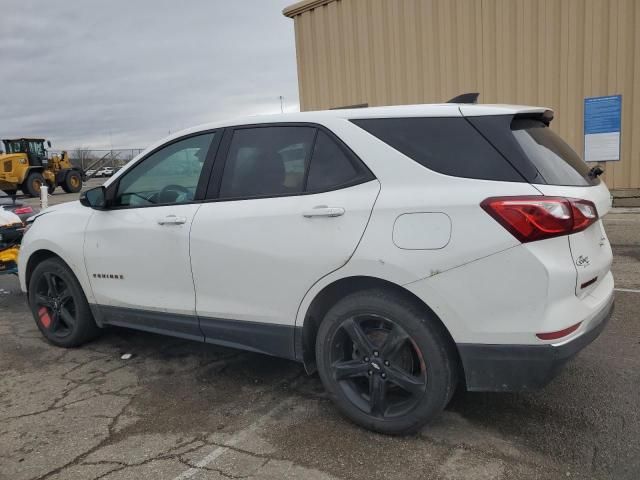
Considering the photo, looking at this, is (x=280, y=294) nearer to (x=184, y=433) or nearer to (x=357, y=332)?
(x=357, y=332)

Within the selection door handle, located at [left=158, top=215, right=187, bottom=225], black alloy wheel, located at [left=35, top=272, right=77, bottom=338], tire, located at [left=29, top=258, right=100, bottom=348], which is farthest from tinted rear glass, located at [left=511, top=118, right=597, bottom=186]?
Result: black alloy wheel, located at [left=35, top=272, right=77, bottom=338]

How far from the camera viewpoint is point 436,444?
8.97 feet

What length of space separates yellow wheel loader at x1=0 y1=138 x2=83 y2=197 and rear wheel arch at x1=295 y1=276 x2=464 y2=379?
961 inches

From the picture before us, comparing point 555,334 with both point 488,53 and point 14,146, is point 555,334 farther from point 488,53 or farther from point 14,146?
point 14,146

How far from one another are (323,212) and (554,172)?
113cm

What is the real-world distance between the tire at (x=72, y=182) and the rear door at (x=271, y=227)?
25396 mm

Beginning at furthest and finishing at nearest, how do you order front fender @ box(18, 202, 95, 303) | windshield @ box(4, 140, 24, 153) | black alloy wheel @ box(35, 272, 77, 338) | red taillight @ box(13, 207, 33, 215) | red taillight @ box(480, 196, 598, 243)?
windshield @ box(4, 140, 24, 153)
red taillight @ box(13, 207, 33, 215)
black alloy wheel @ box(35, 272, 77, 338)
front fender @ box(18, 202, 95, 303)
red taillight @ box(480, 196, 598, 243)

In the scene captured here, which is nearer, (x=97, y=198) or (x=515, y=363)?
(x=515, y=363)

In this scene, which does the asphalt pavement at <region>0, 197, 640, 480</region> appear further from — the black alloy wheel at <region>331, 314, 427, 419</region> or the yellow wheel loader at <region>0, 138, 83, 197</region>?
the yellow wheel loader at <region>0, 138, 83, 197</region>

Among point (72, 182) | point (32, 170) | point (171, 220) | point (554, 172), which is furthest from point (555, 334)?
point (72, 182)

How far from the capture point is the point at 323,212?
2818 mm

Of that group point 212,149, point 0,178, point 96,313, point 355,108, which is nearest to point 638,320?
point 355,108

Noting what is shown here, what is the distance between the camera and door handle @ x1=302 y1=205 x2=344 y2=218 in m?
2.79

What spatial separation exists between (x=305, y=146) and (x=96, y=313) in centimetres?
221
